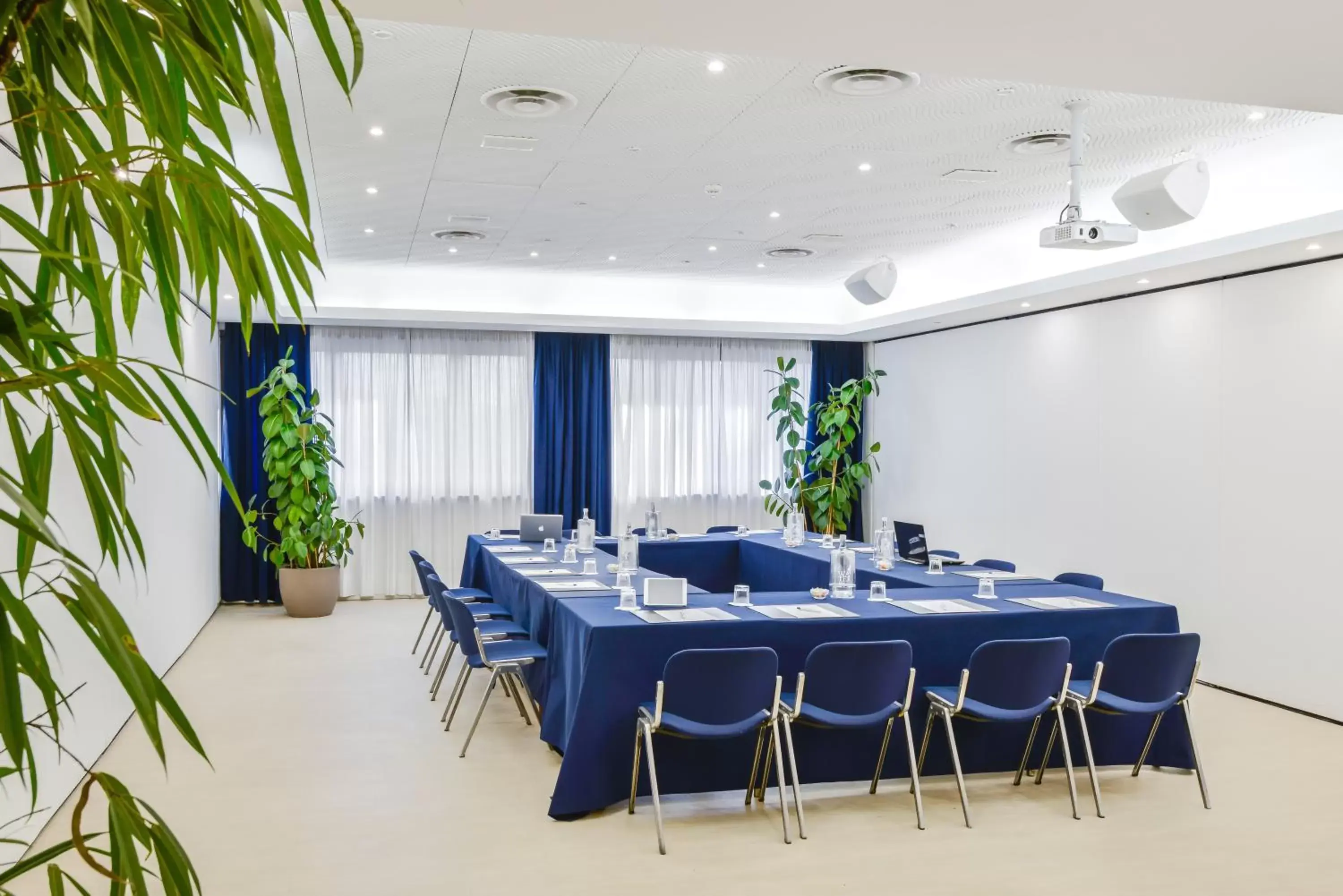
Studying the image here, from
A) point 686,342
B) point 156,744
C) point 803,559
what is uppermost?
point 686,342

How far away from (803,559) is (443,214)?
345 cm

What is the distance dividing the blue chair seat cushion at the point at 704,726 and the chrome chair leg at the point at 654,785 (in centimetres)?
5

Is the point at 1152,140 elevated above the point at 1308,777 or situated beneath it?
elevated above

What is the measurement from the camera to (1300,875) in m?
3.91

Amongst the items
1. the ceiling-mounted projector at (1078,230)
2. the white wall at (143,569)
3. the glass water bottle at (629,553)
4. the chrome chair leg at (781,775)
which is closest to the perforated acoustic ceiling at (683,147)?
the ceiling-mounted projector at (1078,230)

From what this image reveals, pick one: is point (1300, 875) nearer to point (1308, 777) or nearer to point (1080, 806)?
point (1080, 806)

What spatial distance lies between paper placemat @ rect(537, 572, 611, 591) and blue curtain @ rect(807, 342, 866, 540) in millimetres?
6409

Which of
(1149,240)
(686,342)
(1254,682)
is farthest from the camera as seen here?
(686,342)

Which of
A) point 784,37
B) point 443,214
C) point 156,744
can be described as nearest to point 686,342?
point 443,214

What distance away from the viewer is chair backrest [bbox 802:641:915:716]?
4254mm

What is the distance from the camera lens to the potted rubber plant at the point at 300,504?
944cm

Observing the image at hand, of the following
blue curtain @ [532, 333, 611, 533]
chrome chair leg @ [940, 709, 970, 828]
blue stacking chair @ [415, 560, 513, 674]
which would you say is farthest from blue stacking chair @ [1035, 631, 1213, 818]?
blue curtain @ [532, 333, 611, 533]

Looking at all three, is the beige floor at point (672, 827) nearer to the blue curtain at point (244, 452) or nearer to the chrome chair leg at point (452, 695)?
the chrome chair leg at point (452, 695)

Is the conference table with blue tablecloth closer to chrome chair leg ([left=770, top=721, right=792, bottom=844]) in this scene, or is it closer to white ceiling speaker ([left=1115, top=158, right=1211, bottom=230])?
chrome chair leg ([left=770, top=721, right=792, bottom=844])
